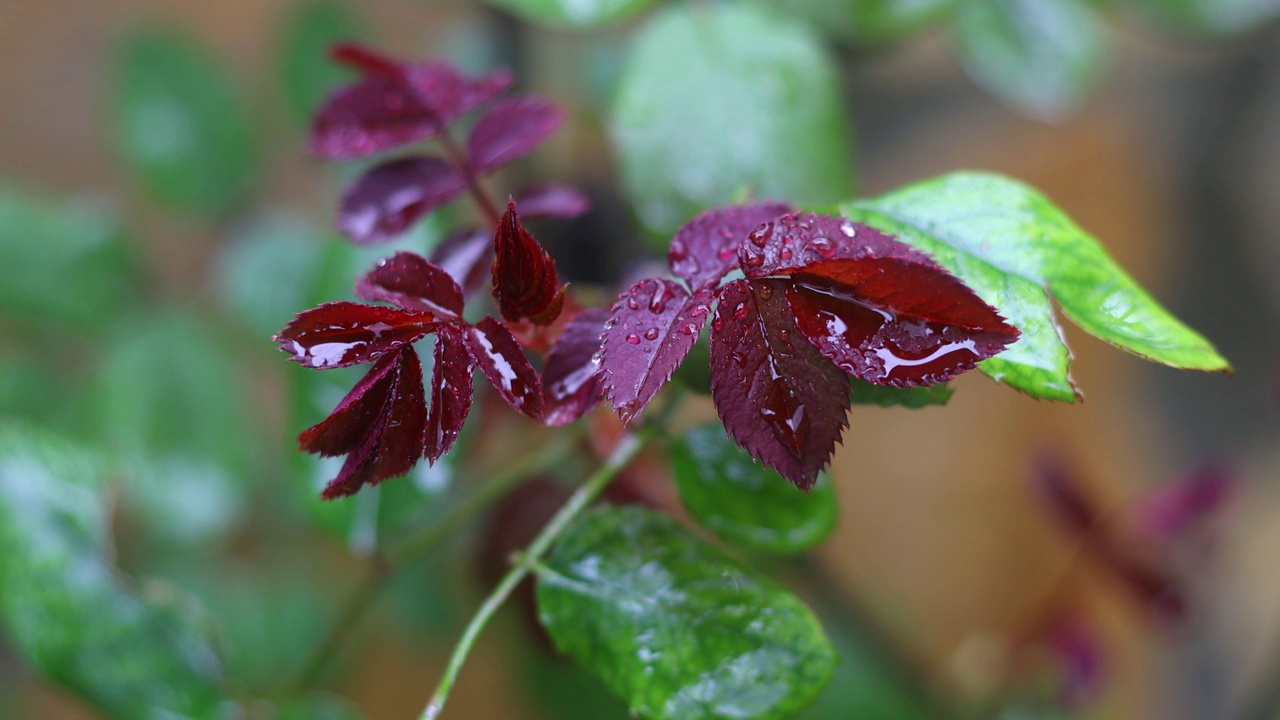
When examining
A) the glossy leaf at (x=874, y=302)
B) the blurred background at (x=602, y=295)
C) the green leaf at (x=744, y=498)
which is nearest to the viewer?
the glossy leaf at (x=874, y=302)

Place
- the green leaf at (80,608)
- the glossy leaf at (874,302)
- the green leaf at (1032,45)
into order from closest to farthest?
1. the glossy leaf at (874,302)
2. the green leaf at (80,608)
3. the green leaf at (1032,45)

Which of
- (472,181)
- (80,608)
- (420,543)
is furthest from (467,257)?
(80,608)

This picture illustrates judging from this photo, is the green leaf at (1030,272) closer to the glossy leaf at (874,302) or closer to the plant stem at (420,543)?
the glossy leaf at (874,302)

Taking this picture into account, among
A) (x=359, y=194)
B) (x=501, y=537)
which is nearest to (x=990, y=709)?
(x=501, y=537)

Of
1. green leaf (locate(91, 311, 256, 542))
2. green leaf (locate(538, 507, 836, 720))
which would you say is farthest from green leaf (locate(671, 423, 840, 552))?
green leaf (locate(91, 311, 256, 542))

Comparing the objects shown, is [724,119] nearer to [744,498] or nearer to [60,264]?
[744,498]

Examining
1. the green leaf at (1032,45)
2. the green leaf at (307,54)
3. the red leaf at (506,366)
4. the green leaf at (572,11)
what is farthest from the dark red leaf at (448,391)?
the green leaf at (307,54)

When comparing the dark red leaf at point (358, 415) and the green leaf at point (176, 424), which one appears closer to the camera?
the dark red leaf at point (358, 415)

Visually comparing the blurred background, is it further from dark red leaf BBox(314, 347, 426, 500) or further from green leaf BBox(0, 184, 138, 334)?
dark red leaf BBox(314, 347, 426, 500)
